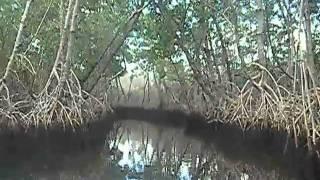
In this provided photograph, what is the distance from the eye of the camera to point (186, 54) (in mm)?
12195

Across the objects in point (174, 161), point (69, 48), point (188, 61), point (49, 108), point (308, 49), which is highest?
point (188, 61)

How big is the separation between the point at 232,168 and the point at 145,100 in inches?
555

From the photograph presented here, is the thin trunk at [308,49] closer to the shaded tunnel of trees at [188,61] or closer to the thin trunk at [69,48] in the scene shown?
the shaded tunnel of trees at [188,61]

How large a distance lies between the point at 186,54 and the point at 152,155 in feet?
12.5

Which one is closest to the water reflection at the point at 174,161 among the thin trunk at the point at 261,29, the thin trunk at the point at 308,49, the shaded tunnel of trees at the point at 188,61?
the shaded tunnel of trees at the point at 188,61

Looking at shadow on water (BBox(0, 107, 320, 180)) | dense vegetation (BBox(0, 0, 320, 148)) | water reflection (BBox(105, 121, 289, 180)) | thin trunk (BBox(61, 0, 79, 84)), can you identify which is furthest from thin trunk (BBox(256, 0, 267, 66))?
thin trunk (BBox(61, 0, 79, 84))

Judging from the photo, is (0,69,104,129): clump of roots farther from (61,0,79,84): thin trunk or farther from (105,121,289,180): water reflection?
(105,121,289,180): water reflection

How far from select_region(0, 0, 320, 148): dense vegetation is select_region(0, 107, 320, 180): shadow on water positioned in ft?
1.10

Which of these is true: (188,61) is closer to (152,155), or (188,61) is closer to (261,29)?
(261,29)

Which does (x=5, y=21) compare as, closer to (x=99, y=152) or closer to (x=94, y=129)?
(x=94, y=129)

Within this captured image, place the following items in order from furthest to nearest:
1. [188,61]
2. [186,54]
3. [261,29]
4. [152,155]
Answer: [188,61], [186,54], [261,29], [152,155]

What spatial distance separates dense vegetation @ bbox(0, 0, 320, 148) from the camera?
8.52 m

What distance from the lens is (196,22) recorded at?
1242cm

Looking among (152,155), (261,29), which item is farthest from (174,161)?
(261,29)
